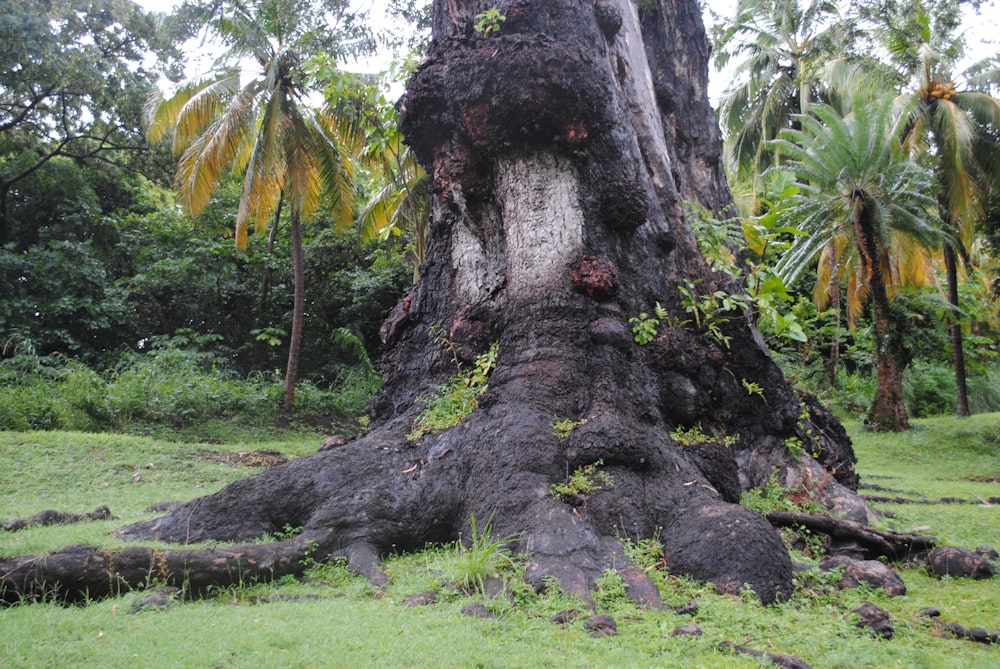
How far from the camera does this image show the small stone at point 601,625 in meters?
3.25

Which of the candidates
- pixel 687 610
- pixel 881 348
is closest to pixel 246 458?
pixel 687 610

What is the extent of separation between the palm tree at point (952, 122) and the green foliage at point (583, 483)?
1567cm

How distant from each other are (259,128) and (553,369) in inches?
477

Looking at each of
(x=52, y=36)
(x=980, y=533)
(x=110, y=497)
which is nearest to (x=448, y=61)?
(x=110, y=497)

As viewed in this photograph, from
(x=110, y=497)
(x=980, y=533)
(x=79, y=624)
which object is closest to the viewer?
(x=79, y=624)

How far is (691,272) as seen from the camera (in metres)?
6.38

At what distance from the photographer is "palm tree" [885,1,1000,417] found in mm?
17312

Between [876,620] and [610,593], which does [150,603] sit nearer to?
[610,593]

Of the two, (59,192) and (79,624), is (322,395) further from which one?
(79,624)

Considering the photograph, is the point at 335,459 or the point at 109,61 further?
the point at 109,61

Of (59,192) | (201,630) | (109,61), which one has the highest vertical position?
(109,61)

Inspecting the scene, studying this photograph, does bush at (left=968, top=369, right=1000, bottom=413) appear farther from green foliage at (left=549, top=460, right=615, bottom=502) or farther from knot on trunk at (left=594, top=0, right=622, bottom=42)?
green foliage at (left=549, top=460, right=615, bottom=502)

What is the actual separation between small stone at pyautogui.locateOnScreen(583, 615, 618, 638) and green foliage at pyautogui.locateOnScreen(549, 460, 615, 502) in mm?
1203

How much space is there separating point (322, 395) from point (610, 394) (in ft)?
42.2
